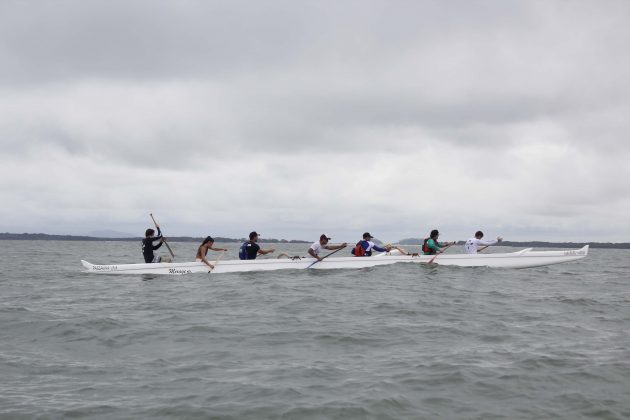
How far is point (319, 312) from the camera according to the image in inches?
488

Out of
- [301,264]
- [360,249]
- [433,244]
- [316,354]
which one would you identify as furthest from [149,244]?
[316,354]

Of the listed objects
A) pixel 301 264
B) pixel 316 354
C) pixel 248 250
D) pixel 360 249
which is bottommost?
pixel 316 354

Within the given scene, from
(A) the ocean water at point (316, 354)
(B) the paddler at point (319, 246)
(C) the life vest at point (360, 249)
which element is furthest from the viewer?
(C) the life vest at point (360, 249)

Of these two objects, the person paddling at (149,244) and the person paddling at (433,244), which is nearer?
the person paddling at (149,244)

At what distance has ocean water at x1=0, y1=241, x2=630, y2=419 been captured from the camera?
6375 mm

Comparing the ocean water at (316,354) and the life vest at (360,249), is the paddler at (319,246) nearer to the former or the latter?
the life vest at (360,249)

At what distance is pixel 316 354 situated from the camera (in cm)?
858

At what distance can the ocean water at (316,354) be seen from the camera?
20.9 feet

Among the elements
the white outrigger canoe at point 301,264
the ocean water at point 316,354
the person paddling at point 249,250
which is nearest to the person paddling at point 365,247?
the white outrigger canoe at point 301,264

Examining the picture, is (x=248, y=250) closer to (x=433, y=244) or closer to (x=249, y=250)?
(x=249, y=250)

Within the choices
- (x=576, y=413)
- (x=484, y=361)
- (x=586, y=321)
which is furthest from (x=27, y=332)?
(x=586, y=321)

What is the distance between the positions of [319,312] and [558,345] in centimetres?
514

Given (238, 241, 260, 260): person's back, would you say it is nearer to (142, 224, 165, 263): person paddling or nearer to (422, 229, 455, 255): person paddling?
(142, 224, 165, 263): person paddling

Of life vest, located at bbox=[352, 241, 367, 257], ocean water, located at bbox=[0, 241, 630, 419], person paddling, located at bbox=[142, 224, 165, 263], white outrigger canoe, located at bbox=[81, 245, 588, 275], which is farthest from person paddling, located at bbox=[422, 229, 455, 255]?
person paddling, located at bbox=[142, 224, 165, 263]
